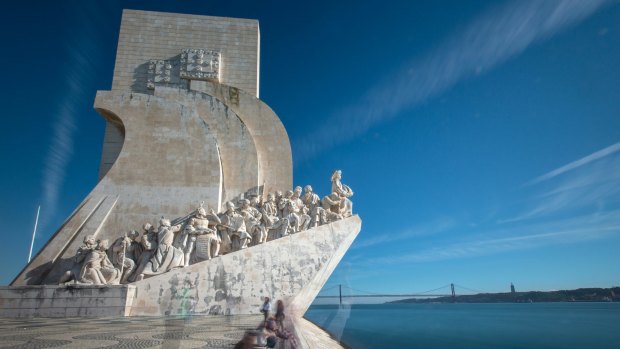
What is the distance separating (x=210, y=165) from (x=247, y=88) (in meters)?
3.74

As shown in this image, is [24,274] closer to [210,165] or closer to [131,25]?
[210,165]

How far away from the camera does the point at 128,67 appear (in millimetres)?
11648

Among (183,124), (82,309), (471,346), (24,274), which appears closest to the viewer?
(82,309)

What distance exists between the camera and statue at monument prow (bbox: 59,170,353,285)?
6887 mm

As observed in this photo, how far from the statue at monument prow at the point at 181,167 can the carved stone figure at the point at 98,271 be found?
0.06 feet

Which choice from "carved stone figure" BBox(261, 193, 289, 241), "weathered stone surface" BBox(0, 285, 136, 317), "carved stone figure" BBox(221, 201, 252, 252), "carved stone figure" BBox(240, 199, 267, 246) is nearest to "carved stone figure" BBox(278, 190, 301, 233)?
"carved stone figure" BBox(261, 193, 289, 241)

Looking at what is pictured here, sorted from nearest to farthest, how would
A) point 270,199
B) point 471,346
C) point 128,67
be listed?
1. point 270,199
2. point 128,67
3. point 471,346

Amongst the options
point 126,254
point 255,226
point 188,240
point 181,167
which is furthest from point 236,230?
point 181,167

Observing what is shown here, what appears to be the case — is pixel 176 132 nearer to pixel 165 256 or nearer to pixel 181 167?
pixel 181 167

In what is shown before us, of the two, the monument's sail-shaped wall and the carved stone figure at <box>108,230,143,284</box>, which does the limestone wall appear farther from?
the carved stone figure at <box>108,230,143,284</box>

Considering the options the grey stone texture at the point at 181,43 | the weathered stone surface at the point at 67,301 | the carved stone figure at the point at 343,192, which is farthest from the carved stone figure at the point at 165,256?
the grey stone texture at the point at 181,43

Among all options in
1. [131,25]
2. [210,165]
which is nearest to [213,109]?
[210,165]

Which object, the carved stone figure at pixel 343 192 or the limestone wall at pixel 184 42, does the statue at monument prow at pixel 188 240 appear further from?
the limestone wall at pixel 184 42

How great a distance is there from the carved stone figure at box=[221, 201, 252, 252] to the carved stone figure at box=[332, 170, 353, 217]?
8.11 ft
